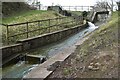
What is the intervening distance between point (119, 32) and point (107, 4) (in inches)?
1861

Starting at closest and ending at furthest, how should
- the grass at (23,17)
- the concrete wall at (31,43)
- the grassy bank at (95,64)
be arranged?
the grassy bank at (95,64) → the concrete wall at (31,43) → the grass at (23,17)

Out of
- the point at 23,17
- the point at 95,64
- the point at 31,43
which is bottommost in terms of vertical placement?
the point at 95,64

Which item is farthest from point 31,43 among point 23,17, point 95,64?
point 23,17

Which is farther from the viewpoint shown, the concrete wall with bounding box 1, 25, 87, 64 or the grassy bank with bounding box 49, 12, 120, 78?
the concrete wall with bounding box 1, 25, 87, 64

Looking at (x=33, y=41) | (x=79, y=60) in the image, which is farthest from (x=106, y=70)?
(x=33, y=41)

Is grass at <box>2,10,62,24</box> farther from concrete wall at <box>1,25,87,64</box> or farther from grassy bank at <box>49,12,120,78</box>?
grassy bank at <box>49,12,120,78</box>

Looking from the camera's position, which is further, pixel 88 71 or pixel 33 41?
pixel 33 41

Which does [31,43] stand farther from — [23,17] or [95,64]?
[23,17]

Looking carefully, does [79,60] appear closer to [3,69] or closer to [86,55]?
[86,55]

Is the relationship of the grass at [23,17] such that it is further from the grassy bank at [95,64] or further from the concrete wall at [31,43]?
the grassy bank at [95,64]

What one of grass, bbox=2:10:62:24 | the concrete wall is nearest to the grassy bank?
the concrete wall

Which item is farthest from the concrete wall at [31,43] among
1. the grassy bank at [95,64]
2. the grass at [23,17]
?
the grass at [23,17]

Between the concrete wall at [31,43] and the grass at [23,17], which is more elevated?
the grass at [23,17]

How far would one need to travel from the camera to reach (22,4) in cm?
2712
